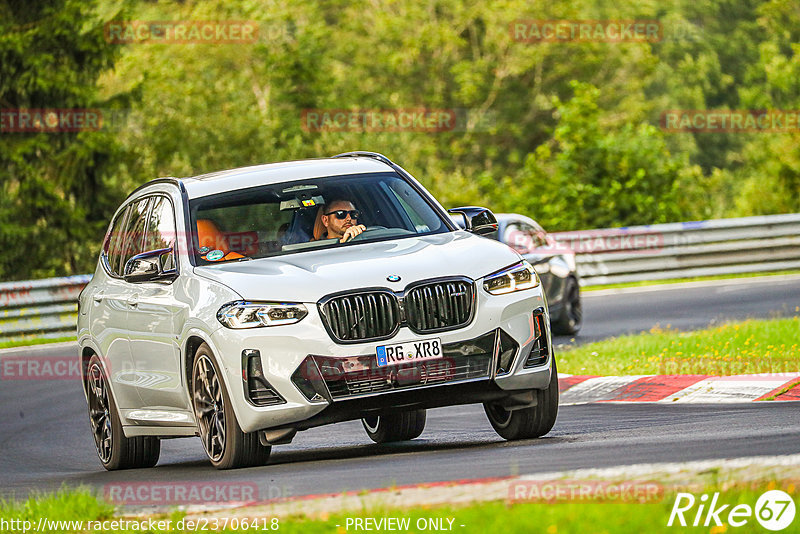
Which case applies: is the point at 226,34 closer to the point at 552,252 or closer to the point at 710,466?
the point at 552,252

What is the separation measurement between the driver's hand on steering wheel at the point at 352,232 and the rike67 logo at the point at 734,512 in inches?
166

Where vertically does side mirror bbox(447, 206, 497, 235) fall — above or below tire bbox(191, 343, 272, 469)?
above

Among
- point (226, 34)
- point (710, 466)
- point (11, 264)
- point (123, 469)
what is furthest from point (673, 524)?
point (226, 34)

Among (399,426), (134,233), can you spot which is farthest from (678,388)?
(134,233)

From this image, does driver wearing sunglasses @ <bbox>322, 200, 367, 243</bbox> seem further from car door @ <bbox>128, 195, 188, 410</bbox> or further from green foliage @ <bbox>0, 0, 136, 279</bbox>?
green foliage @ <bbox>0, 0, 136, 279</bbox>

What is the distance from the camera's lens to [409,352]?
8.15 metres

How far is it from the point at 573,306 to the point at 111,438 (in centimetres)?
924

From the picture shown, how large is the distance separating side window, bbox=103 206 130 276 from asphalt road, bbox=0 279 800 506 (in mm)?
1449

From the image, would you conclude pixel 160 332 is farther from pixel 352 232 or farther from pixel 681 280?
pixel 681 280

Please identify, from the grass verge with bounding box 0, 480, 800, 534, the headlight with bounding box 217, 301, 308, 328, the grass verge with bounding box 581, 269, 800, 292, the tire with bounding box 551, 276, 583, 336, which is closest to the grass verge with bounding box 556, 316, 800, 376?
the tire with bounding box 551, 276, 583, 336

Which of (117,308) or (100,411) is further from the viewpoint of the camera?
(100,411)

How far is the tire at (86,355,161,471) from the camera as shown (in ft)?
33.2

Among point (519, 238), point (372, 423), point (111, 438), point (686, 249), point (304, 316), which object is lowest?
point (686, 249)

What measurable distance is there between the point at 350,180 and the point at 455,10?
1882 inches
